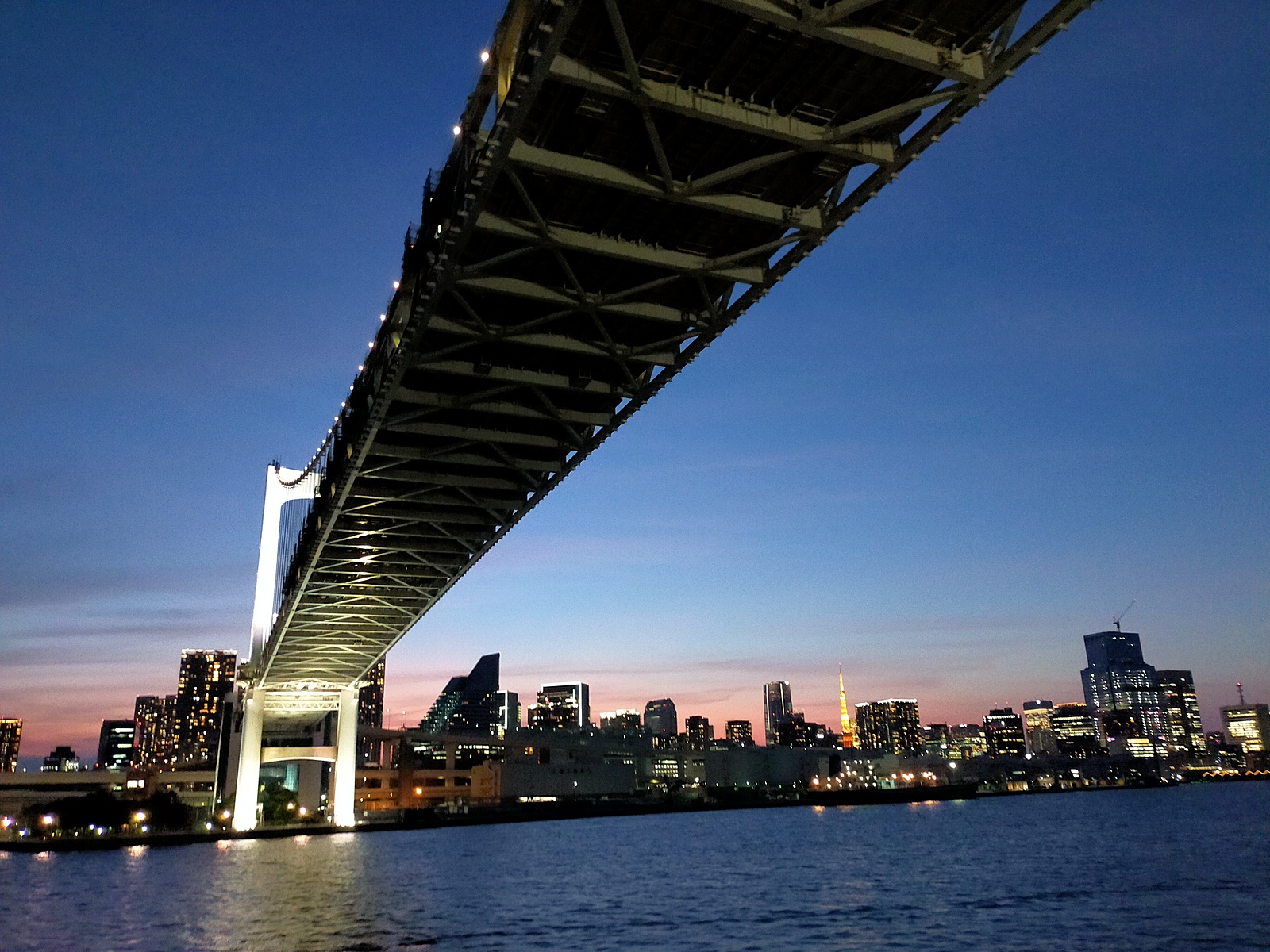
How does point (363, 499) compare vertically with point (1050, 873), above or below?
above

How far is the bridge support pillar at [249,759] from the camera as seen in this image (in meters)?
77.6

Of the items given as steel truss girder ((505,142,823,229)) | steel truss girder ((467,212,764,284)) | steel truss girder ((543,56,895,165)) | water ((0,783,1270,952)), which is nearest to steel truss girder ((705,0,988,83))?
steel truss girder ((543,56,895,165))

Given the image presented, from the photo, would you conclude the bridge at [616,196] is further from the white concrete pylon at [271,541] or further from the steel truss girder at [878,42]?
the white concrete pylon at [271,541]

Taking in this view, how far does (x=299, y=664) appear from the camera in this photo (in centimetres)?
7212

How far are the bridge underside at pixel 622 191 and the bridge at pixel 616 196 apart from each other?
44mm

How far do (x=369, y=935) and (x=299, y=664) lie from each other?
48.5 meters

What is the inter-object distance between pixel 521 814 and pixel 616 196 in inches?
4729

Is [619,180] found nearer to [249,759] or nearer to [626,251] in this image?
[626,251]

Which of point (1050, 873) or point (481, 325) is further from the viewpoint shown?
point (1050, 873)

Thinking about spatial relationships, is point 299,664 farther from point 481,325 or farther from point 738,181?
point 738,181

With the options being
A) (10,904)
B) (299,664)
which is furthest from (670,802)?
(10,904)

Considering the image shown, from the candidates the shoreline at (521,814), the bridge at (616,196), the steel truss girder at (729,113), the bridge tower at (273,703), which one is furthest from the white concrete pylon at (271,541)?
the steel truss girder at (729,113)

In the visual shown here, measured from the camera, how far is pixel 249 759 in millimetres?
78125

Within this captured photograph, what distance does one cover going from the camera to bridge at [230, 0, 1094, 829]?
13445 mm
